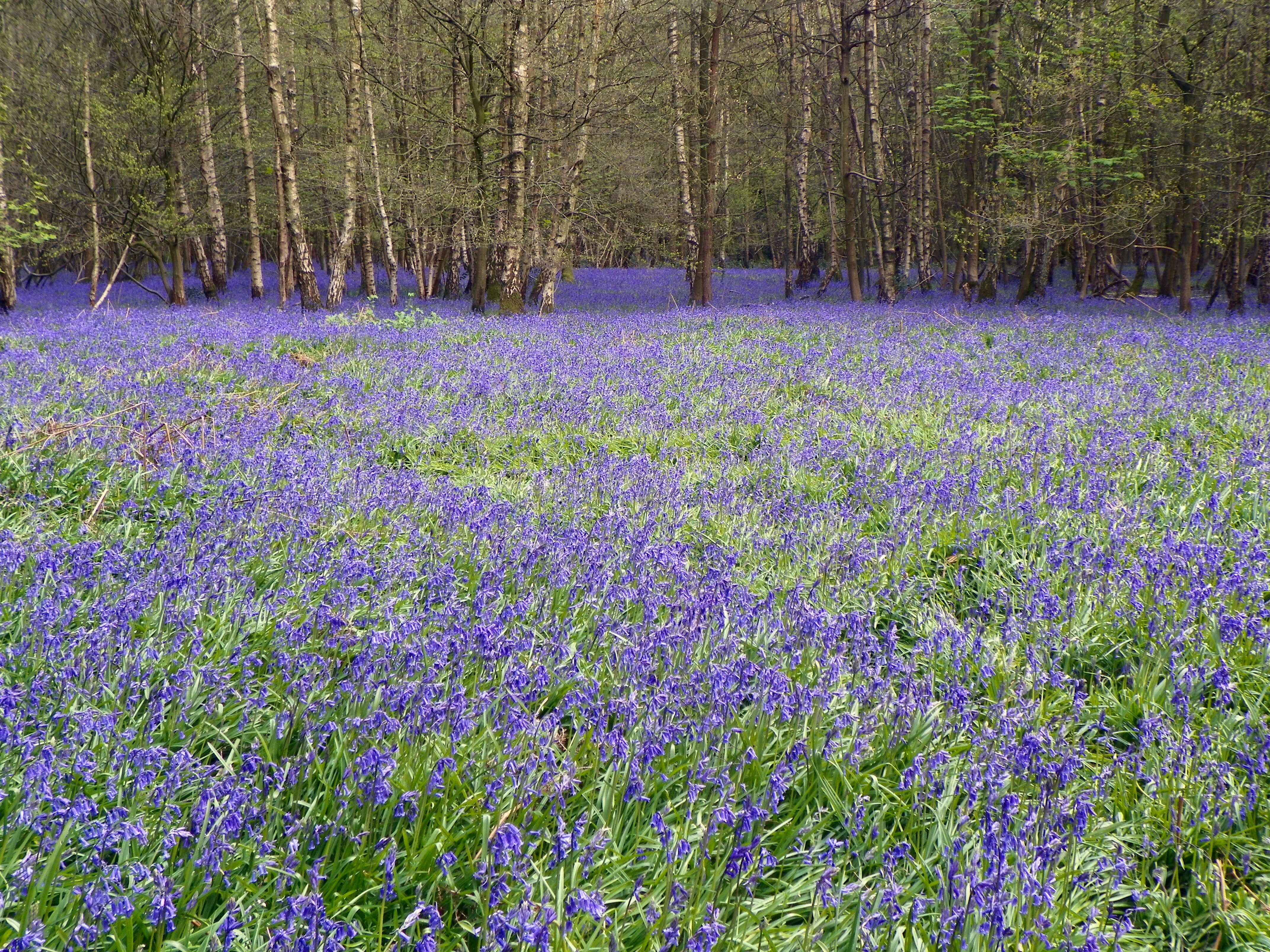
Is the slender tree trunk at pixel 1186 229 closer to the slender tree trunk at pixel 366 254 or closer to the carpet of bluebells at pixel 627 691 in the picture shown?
the carpet of bluebells at pixel 627 691

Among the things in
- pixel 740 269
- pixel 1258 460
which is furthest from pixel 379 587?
pixel 740 269

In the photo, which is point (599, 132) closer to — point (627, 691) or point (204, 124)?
point (204, 124)

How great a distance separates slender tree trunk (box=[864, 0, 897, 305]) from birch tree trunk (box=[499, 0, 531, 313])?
29.0 ft

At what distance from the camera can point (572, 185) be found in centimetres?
1956

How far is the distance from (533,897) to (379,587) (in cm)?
181

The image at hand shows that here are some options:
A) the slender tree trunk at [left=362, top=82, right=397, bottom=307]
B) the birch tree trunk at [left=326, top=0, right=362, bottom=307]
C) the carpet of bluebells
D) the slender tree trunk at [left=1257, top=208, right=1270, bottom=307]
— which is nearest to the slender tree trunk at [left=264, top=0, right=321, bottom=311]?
the birch tree trunk at [left=326, top=0, right=362, bottom=307]

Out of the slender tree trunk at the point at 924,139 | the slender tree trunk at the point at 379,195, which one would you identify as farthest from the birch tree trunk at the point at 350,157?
the slender tree trunk at the point at 924,139

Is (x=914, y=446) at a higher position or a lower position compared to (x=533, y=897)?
higher

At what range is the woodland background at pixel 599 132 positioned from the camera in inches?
698

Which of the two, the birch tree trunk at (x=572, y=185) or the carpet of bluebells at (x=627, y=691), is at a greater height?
the birch tree trunk at (x=572, y=185)

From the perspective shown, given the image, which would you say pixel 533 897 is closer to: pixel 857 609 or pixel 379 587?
pixel 379 587

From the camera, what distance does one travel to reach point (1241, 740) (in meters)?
2.66

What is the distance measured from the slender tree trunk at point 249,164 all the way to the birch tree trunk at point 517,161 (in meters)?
7.19

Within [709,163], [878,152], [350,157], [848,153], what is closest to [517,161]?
[350,157]
